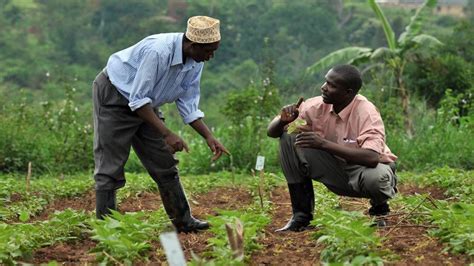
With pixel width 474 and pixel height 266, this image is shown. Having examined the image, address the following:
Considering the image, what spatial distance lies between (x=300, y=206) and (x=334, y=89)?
2.74 feet

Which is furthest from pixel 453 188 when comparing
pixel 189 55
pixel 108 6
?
pixel 108 6

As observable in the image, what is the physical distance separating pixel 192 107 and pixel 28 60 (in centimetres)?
3504

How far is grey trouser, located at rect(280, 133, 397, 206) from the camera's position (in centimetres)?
551

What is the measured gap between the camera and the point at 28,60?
39781 millimetres

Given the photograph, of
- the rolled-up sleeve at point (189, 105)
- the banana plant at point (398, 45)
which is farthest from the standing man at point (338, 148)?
the banana plant at point (398, 45)

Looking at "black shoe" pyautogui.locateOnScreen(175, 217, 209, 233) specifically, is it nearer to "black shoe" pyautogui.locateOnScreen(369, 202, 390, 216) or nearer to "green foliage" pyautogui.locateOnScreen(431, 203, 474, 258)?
"black shoe" pyautogui.locateOnScreen(369, 202, 390, 216)

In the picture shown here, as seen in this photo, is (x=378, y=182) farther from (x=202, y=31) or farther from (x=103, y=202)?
(x=103, y=202)

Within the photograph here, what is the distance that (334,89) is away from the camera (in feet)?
18.1

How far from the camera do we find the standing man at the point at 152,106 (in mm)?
5465

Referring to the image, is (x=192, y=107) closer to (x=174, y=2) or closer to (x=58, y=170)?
(x=58, y=170)

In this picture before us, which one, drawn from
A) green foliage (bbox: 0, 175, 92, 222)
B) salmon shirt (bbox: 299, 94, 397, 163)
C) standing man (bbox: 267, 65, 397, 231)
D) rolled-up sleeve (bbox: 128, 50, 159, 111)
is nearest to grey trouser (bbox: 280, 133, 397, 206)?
standing man (bbox: 267, 65, 397, 231)

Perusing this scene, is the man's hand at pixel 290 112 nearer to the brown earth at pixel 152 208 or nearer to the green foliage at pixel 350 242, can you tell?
the brown earth at pixel 152 208

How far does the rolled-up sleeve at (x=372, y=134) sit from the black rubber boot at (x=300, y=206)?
57 cm

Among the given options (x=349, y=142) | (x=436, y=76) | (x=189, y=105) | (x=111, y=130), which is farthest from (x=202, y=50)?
(x=436, y=76)
